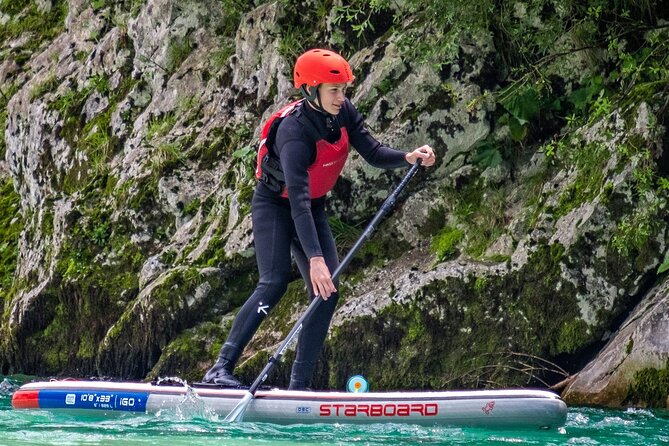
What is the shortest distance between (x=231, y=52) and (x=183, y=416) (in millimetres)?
7042

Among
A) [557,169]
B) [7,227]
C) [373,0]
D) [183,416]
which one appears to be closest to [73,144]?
[7,227]

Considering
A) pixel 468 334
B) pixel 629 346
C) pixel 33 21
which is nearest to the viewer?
pixel 629 346

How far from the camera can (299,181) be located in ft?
23.2

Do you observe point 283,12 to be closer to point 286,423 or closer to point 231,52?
point 231,52

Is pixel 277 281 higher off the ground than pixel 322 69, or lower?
lower

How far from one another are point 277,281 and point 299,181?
0.82m

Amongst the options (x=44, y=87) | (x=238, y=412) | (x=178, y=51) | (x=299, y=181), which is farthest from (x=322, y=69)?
(x=44, y=87)

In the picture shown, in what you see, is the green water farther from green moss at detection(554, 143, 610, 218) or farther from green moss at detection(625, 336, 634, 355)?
green moss at detection(554, 143, 610, 218)

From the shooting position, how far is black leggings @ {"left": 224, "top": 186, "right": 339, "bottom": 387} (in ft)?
24.3

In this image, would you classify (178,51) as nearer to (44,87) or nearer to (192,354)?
(44,87)

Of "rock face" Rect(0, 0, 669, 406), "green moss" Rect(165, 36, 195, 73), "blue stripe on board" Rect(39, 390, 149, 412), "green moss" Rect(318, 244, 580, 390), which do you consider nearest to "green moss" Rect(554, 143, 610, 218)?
"rock face" Rect(0, 0, 669, 406)

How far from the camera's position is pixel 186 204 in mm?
12055

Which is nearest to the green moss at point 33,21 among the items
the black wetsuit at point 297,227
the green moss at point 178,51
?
the green moss at point 178,51

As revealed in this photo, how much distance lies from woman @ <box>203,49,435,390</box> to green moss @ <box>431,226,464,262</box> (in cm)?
235
